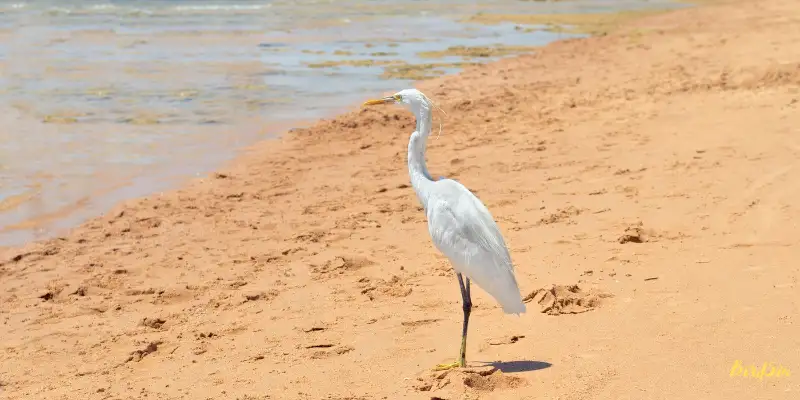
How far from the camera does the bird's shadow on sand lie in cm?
497

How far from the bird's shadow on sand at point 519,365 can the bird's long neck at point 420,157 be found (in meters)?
1.04

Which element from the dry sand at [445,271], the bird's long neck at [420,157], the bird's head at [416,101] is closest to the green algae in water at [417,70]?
the dry sand at [445,271]

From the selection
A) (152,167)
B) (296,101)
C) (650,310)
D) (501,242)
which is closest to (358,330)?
(501,242)

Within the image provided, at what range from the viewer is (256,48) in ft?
67.3

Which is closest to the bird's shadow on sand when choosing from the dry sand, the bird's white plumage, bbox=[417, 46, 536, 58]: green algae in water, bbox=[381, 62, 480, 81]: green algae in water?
the dry sand

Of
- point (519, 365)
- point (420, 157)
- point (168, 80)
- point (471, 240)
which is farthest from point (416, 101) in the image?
point (168, 80)

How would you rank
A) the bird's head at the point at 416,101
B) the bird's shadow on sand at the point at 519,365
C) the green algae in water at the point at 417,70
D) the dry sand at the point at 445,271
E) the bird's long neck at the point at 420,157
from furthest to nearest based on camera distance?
the green algae in water at the point at 417,70 → the bird's head at the point at 416,101 → the bird's long neck at the point at 420,157 → the dry sand at the point at 445,271 → the bird's shadow on sand at the point at 519,365

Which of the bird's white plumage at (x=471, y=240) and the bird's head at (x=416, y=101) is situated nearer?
the bird's white plumage at (x=471, y=240)

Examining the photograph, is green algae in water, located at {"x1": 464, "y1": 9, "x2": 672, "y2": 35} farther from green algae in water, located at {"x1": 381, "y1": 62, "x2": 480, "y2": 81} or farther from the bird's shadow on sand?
the bird's shadow on sand

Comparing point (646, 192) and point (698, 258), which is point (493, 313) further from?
point (646, 192)

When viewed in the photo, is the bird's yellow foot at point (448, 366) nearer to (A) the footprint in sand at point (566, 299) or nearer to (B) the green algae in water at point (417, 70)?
(A) the footprint in sand at point (566, 299)

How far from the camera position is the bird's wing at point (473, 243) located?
197 inches

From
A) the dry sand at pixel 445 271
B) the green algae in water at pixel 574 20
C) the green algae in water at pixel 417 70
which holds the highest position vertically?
the green algae in water at pixel 574 20

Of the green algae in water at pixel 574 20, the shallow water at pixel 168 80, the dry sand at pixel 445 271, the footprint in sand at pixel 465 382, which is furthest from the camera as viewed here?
the green algae in water at pixel 574 20
